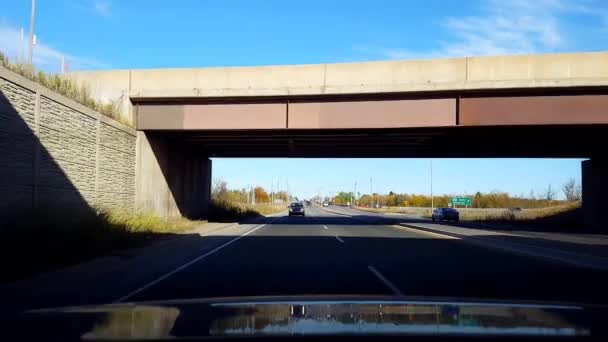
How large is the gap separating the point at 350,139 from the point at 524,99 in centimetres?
1117

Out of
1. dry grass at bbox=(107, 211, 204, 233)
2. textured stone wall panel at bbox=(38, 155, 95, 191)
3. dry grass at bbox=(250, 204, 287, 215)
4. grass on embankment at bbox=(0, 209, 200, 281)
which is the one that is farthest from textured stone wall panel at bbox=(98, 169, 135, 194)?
dry grass at bbox=(250, 204, 287, 215)

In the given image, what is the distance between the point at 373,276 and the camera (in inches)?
514

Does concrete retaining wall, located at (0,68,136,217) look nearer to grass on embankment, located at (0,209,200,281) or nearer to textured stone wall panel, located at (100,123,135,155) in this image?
textured stone wall panel, located at (100,123,135,155)

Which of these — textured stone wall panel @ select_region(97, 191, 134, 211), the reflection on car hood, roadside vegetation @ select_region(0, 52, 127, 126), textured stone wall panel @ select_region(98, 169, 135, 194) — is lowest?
the reflection on car hood

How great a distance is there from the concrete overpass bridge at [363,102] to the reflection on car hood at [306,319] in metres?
20.3

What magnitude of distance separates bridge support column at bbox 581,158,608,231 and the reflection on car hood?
114 ft

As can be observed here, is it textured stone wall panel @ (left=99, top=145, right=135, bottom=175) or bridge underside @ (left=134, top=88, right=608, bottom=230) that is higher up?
bridge underside @ (left=134, top=88, right=608, bottom=230)

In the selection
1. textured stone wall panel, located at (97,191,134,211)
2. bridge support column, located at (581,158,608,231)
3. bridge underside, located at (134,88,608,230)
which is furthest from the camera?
bridge support column, located at (581,158,608,231)

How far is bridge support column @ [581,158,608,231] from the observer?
3800 centimetres

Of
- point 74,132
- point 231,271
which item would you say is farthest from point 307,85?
point 231,271

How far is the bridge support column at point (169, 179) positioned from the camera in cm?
2912

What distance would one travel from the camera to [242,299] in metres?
7.63

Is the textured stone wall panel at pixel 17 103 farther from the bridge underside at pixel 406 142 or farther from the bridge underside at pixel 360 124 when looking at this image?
the bridge underside at pixel 406 142

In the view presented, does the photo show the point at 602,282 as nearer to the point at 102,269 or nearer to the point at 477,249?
the point at 477,249
